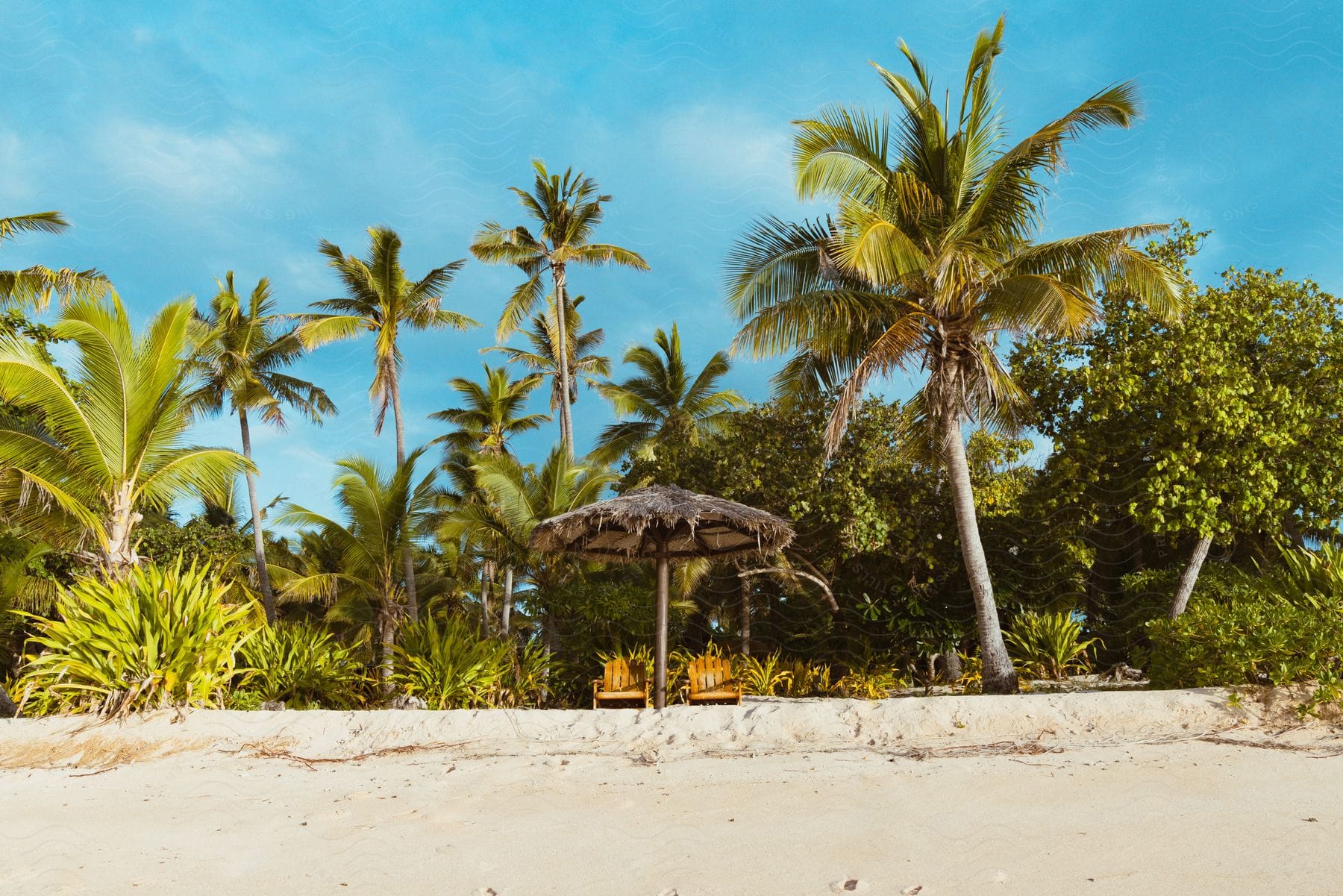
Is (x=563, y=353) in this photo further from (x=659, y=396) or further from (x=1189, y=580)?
(x=1189, y=580)

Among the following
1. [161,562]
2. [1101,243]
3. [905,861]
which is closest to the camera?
[905,861]

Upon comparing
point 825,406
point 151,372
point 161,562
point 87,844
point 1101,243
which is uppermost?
point 1101,243

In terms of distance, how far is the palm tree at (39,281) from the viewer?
12.4m

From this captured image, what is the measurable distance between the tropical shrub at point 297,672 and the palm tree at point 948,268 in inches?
217

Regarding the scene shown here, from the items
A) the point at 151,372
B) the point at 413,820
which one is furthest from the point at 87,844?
the point at 151,372

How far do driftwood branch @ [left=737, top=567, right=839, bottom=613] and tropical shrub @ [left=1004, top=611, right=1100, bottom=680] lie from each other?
255cm

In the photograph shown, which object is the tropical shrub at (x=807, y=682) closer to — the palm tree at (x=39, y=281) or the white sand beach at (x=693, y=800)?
the white sand beach at (x=693, y=800)

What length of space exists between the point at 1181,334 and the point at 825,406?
455 centimetres

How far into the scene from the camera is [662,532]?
817 cm

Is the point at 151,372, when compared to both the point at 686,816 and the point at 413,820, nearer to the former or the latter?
the point at 413,820

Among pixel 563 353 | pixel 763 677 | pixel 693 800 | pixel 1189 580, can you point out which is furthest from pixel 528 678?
pixel 563 353

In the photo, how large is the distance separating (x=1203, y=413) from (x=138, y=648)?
10797mm

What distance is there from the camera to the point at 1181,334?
396 inches

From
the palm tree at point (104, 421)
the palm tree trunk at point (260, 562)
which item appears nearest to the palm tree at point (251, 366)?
the palm tree trunk at point (260, 562)
